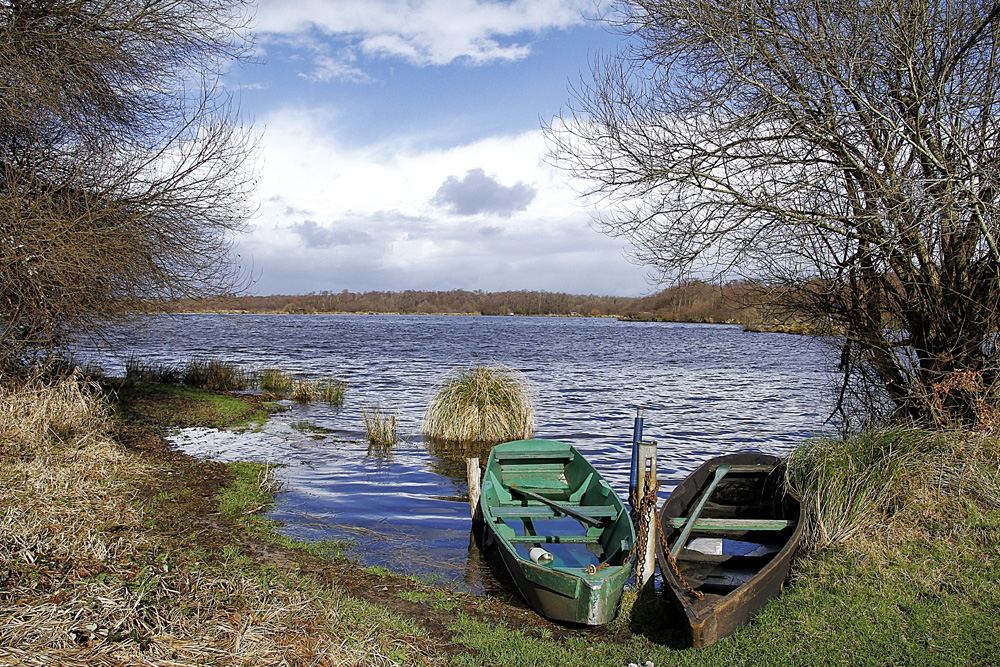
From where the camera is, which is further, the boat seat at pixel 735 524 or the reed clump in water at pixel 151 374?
the reed clump in water at pixel 151 374

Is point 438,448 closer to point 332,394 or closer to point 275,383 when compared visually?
point 332,394

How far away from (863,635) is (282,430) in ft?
40.5

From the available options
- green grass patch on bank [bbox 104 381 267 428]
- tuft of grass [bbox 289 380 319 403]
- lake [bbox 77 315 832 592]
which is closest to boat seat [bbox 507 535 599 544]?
lake [bbox 77 315 832 592]

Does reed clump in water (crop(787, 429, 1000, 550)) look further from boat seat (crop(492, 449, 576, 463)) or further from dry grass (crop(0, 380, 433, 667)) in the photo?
dry grass (crop(0, 380, 433, 667))

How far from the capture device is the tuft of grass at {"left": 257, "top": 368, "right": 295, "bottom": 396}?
21.4m

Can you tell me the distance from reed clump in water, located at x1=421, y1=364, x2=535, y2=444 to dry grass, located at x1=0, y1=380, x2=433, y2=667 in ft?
24.0

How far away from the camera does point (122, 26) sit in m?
9.67

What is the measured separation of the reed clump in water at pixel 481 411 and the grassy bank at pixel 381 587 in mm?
5941

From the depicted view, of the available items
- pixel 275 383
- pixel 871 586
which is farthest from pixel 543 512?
pixel 275 383

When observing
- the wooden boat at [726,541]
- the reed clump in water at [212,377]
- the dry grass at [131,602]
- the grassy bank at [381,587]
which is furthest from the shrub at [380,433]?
the reed clump in water at [212,377]

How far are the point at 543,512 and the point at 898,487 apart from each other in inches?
150

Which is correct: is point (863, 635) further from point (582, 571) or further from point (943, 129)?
point (943, 129)

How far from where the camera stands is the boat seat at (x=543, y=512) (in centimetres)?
796

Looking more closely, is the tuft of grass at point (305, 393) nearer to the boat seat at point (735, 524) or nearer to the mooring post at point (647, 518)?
the boat seat at point (735, 524)
